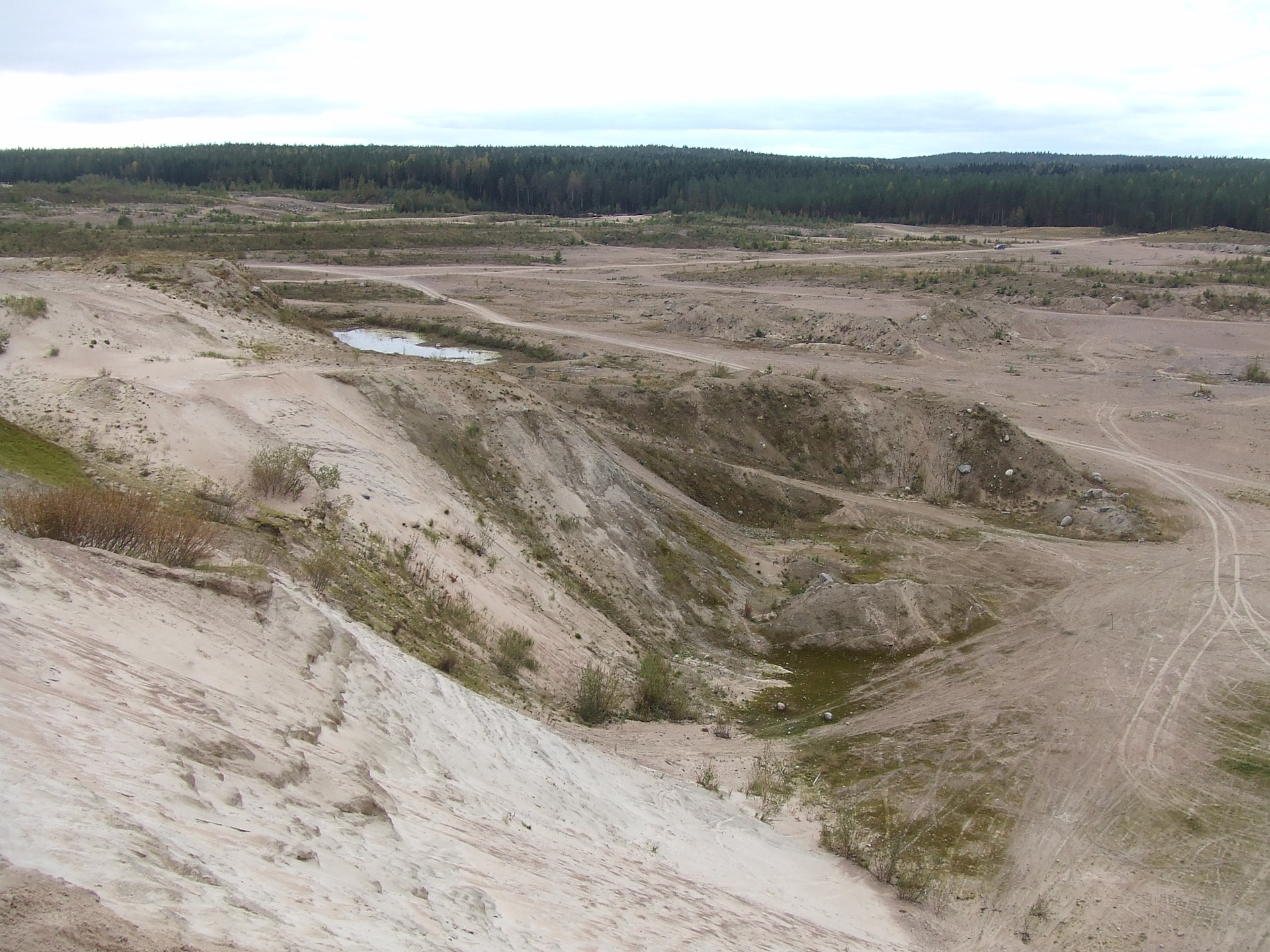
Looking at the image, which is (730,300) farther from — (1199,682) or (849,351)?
(1199,682)

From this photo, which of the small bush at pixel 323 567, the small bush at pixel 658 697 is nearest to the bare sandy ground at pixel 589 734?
the small bush at pixel 658 697

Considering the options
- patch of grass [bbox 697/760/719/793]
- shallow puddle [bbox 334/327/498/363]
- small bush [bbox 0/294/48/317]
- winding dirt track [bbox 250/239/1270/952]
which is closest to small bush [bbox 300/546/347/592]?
patch of grass [bbox 697/760/719/793]

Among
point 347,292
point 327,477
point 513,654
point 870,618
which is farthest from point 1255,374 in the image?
point 347,292

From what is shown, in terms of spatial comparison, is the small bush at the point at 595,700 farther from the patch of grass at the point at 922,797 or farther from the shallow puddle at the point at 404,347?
the shallow puddle at the point at 404,347

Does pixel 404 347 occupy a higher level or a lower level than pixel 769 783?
higher

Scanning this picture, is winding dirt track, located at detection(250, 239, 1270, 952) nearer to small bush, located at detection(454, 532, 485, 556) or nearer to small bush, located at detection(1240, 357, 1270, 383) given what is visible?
small bush, located at detection(1240, 357, 1270, 383)

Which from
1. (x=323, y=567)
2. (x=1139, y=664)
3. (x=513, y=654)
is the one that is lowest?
(x=1139, y=664)

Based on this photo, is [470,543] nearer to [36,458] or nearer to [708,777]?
[708,777]
